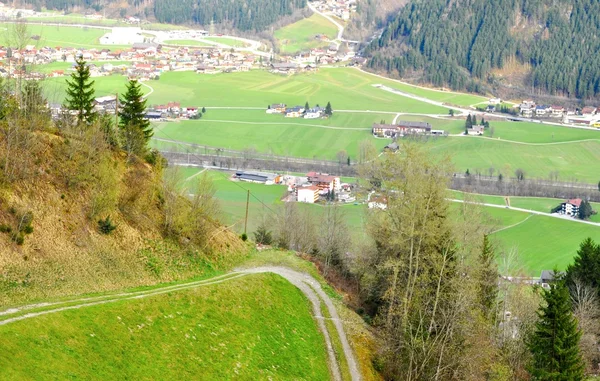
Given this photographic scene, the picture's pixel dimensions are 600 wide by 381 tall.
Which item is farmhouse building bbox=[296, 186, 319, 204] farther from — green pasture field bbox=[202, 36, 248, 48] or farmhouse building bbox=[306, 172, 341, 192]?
green pasture field bbox=[202, 36, 248, 48]

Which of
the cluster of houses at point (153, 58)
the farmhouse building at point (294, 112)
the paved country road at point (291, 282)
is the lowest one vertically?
the paved country road at point (291, 282)

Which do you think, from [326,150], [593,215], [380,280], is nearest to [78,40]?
[326,150]

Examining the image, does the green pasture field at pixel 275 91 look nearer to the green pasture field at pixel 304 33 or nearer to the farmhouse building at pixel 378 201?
the green pasture field at pixel 304 33

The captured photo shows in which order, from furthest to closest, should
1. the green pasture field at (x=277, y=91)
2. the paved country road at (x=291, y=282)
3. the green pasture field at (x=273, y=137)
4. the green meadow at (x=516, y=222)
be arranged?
the green pasture field at (x=277, y=91) → the green pasture field at (x=273, y=137) → the green meadow at (x=516, y=222) → the paved country road at (x=291, y=282)

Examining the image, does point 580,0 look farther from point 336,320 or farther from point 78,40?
point 336,320

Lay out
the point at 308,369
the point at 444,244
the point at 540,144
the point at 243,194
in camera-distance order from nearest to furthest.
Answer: the point at 308,369, the point at 444,244, the point at 243,194, the point at 540,144

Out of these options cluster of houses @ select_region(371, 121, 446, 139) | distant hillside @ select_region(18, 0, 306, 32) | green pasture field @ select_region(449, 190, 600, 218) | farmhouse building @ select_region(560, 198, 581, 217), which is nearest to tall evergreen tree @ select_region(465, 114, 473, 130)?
cluster of houses @ select_region(371, 121, 446, 139)

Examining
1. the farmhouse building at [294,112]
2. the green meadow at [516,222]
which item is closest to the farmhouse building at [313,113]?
the farmhouse building at [294,112]
